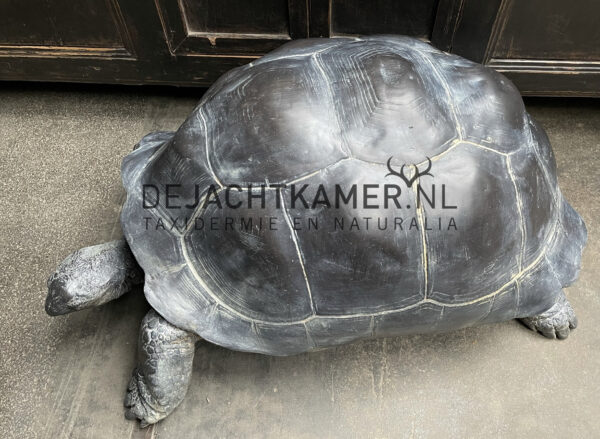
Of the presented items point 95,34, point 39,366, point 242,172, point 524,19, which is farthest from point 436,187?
point 95,34

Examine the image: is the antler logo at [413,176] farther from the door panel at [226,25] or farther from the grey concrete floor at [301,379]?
the door panel at [226,25]

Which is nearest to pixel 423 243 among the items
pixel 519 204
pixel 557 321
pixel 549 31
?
pixel 519 204

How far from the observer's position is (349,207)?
1.31 m

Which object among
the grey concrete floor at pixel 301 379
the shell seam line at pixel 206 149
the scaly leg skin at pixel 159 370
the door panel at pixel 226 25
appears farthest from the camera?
the door panel at pixel 226 25

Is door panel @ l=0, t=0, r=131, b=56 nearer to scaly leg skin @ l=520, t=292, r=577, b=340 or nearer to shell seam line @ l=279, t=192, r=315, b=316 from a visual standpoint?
shell seam line @ l=279, t=192, r=315, b=316

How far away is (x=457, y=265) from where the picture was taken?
1388mm

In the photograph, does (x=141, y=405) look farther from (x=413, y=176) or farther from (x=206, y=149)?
(x=413, y=176)

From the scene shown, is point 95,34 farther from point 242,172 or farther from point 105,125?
point 242,172

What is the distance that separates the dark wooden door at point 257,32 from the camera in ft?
6.77

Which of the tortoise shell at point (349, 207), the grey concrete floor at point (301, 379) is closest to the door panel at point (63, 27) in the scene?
the grey concrete floor at point (301, 379)

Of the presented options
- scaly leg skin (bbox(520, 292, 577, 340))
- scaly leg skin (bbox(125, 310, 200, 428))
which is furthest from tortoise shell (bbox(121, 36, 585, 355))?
scaly leg skin (bbox(520, 292, 577, 340))

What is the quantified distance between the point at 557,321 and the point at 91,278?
1709 mm

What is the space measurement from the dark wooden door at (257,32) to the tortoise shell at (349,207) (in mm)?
625

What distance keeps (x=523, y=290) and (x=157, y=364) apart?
1.23 metres
